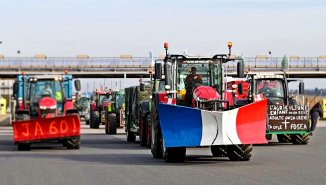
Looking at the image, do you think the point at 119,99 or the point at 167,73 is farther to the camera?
the point at 119,99

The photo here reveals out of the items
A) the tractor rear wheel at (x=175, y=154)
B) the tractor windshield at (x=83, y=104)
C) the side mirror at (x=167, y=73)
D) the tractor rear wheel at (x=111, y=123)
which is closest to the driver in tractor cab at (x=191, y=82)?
the side mirror at (x=167, y=73)

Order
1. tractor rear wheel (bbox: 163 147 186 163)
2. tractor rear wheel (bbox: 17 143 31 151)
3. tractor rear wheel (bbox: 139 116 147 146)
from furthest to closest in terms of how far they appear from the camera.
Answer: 1. tractor rear wheel (bbox: 139 116 147 146)
2. tractor rear wheel (bbox: 17 143 31 151)
3. tractor rear wheel (bbox: 163 147 186 163)

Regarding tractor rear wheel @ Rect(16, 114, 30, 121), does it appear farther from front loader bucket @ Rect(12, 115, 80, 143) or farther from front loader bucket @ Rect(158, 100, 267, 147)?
front loader bucket @ Rect(158, 100, 267, 147)

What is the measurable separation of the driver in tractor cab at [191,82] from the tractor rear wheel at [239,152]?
5.19 feet

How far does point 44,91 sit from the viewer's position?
3127 cm

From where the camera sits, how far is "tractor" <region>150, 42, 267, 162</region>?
20.4 metres

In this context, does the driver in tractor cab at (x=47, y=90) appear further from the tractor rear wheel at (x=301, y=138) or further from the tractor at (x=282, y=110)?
the tractor rear wheel at (x=301, y=138)

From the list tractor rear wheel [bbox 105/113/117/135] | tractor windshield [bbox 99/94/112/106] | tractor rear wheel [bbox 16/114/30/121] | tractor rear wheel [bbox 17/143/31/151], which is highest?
tractor rear wheel [bbox 16/114/30/121]

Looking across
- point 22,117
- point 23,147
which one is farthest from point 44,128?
point 22,117

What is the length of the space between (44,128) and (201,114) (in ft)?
28.5

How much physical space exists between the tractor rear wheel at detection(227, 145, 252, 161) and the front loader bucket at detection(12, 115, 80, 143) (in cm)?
744

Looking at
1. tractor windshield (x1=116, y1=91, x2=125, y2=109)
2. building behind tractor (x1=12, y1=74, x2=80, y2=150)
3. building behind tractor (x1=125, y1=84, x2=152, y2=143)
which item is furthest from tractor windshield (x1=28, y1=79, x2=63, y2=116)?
tractor windshield (x1=116, y1=91, x2=125, y2=109)

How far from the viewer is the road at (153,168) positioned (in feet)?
54.0

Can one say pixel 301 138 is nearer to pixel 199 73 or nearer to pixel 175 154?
pixel 199 73
